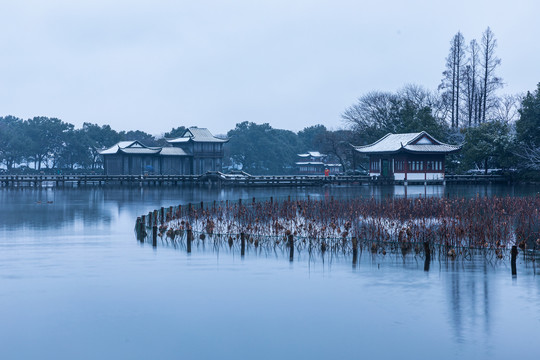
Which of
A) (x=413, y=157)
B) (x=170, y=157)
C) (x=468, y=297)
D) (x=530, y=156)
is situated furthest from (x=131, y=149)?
(x=468, y=297)

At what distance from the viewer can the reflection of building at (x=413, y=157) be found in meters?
63.3

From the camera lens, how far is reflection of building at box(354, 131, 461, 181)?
63.3 metres

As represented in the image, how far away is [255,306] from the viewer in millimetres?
14219

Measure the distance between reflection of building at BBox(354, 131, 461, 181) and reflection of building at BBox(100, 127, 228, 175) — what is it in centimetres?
1926

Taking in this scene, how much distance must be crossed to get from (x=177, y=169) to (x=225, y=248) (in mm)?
54455

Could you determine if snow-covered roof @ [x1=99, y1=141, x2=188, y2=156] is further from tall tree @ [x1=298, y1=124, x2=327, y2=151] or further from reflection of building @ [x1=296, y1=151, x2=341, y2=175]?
tall tree @ [x1=298, y1=124, x2=327, y2=151]

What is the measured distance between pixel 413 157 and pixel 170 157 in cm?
2772

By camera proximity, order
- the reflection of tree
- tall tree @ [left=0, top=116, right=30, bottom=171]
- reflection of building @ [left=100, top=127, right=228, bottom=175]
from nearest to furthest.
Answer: the reflection of tree → reflection of building @ [left=100, top=127, right=228, bottom=175] → tall tree @ [left=0, top=116, right=30, bottom=171]

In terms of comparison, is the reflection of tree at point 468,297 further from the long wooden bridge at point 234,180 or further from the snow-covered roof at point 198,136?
the snow-covered roof at point 198,136

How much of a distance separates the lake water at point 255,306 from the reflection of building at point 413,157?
44.8m

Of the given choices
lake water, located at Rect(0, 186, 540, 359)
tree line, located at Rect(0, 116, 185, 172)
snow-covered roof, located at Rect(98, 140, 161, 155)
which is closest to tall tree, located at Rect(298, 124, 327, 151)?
tree line, located at Rect(0, 116, 185, 172)

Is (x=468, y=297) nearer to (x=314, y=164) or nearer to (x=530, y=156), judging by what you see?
(x=530, y=156)

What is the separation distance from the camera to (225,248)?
21266 millimetres

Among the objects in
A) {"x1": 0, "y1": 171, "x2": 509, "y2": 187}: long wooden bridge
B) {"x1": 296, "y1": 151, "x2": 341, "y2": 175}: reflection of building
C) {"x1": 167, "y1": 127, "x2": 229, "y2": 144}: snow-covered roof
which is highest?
{"x1": 167, "y1": 127, "x2": 229, "y2": 144}: snow-covered roof
